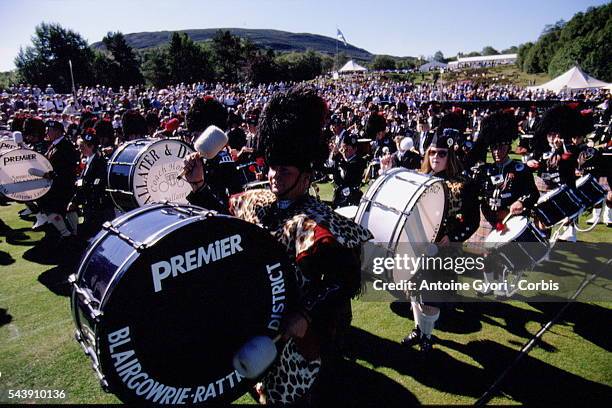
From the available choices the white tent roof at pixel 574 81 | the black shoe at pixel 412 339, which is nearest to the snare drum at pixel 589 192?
the black shoe at pixel 412 339

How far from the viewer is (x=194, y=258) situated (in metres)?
2.00

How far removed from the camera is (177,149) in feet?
19.0

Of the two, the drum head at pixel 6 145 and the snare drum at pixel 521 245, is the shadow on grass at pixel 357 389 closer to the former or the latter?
the snare drum at pixel 521 245

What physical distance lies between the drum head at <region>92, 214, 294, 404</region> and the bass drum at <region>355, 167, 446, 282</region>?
71.4 inches

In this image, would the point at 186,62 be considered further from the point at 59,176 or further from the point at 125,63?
the point at 59,176

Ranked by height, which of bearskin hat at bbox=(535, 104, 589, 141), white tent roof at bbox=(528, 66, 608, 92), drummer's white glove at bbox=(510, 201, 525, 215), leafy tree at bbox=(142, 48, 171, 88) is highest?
leafy tree at bbox=(142, 48, 171, 88)

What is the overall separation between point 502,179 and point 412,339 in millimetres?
2676

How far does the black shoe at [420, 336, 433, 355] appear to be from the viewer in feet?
14.4

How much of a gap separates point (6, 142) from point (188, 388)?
8.86 m

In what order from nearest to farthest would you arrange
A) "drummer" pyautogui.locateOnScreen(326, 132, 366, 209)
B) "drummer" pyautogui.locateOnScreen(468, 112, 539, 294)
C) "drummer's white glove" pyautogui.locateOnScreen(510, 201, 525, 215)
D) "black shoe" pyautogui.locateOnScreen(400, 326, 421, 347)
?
1. "black shoe" pyautogui.locateOnScreen(400, 326, 421, 347)
2. "drummer's white glove" pyautogui.locateOnScreen(510, 201, 525, 215)
3. "drummer" pyautogui.locateOnScreen(468, 112, 539, 294)
4. "drummer" pyautogui.locateOnScreen(326, 132, 366, 209)

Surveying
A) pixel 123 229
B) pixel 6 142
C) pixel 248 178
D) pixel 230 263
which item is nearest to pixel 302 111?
pixel 230 263

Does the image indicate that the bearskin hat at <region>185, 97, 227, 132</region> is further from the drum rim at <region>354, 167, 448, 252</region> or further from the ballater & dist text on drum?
the ballater & dist text on drum

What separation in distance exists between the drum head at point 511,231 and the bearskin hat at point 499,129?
1.17m

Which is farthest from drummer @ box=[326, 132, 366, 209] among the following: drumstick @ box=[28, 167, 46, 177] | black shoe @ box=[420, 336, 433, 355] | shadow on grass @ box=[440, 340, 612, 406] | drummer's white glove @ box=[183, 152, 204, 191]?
drumstick @ box=[28, 167, 46, 177]
